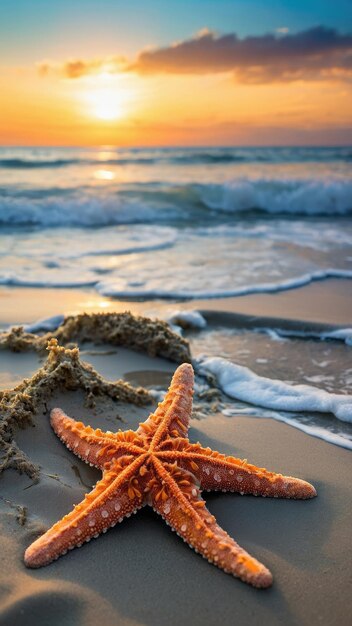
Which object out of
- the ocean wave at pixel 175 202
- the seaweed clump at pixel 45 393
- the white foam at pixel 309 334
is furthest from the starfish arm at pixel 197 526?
the ocean wave at pixel 175 202

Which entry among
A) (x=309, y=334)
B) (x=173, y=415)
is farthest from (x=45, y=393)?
(x=309, y=334)

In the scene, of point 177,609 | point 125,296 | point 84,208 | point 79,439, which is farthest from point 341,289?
point 84,208

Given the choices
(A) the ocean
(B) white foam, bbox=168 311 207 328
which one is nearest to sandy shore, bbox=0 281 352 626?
(A) the ocean

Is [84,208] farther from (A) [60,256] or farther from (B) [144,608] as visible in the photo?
(B) [144,608]

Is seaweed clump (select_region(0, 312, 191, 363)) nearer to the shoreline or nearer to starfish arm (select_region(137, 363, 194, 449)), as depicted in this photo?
the shoreline

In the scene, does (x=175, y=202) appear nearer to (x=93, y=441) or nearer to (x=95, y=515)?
(x=93, y=441)

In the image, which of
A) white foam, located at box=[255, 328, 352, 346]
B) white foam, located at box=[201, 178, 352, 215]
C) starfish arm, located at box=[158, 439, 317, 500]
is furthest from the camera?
white foam, located at box=[201, 178, 352, 215]
